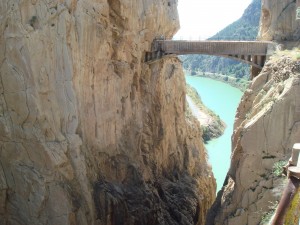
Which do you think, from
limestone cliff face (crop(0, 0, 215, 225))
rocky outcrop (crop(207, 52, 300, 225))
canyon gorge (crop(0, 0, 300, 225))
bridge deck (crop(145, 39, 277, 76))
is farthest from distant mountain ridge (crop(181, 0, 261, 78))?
rocky outcrop (crop(207, 52, 300, 225))

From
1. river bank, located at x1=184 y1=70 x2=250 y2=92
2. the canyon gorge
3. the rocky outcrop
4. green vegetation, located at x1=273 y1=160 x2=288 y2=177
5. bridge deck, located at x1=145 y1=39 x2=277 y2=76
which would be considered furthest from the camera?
river bank, located at x1=184 y1=70 x2=250 y2=92

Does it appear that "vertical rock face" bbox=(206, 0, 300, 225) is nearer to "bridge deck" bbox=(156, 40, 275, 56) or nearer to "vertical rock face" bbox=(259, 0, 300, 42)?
"vertical rock face" bbox=(259, 0, 300, 42)

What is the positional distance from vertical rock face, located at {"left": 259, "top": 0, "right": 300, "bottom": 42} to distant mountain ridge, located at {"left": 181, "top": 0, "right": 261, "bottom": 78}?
88127mm

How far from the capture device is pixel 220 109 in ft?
267

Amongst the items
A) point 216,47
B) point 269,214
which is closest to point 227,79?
point 216,47

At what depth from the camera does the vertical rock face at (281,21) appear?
19156 mm

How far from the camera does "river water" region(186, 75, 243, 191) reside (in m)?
48.8

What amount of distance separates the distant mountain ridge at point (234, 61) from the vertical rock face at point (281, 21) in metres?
88.1

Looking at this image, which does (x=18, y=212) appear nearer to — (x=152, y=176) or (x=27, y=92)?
(x=27, y=92)

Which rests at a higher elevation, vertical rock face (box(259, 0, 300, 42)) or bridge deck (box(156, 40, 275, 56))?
vertical rock face (box(259, 0, 300, 42))

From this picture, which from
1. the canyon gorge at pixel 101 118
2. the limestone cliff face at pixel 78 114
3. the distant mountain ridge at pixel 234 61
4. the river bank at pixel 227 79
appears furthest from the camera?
the distant mountain ridge at pixel 234 61

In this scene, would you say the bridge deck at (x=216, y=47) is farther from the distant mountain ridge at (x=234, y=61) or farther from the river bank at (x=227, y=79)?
the distant mountain ridge at (x=234, y=61)

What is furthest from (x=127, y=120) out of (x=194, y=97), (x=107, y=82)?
(x=194, y=97)

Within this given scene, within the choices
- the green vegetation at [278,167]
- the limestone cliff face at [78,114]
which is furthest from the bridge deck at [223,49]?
the green vegetation at [278,167]
